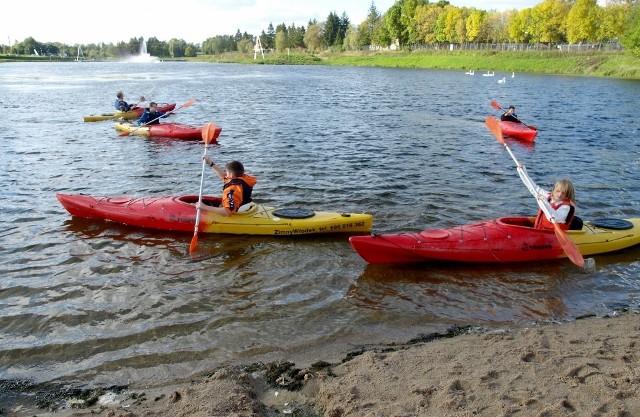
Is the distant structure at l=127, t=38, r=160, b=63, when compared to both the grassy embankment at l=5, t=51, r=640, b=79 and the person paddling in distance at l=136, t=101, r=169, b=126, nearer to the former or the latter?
the grassy embankment at l=5, t=51, r=640, b=79

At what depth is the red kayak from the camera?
1554 cm

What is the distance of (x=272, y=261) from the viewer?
7.14 metres

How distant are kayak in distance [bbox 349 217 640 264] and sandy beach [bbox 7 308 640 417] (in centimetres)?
204

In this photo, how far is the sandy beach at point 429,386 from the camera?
11.8 feet

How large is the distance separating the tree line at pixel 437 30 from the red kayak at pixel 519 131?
34406 millimetres

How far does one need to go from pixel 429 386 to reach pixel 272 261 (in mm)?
3632

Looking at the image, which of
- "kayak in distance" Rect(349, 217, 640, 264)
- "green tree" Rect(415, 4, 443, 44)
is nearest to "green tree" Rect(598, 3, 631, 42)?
"green tree" Rect(415, 4, 443, 44)

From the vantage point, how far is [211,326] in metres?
5.37

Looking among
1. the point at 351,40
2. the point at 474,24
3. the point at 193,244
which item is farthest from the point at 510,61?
the point at 193,244

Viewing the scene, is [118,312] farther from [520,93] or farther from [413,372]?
[520,93]

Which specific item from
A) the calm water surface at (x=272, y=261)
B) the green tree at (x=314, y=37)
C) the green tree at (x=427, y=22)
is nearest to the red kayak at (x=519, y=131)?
the calm water surface at (x=272, y=261)

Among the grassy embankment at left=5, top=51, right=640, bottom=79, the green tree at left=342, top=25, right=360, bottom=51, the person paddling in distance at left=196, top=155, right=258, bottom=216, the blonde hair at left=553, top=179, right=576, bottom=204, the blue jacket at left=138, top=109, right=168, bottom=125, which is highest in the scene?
the green tree at left=342, top=25, right=360, bottom=51

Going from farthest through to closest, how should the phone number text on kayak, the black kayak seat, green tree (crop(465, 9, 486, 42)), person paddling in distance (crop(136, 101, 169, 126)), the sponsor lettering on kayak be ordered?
green tree (crop(465, 9, 486, 42))
person paddling in distance (crop(136, 101, 169, 126))
the phone number text on kayak
the black kayak seat
the sponsor lettering on kayak

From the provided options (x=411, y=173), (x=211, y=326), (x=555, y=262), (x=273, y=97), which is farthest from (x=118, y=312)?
(x=273, y=97)
